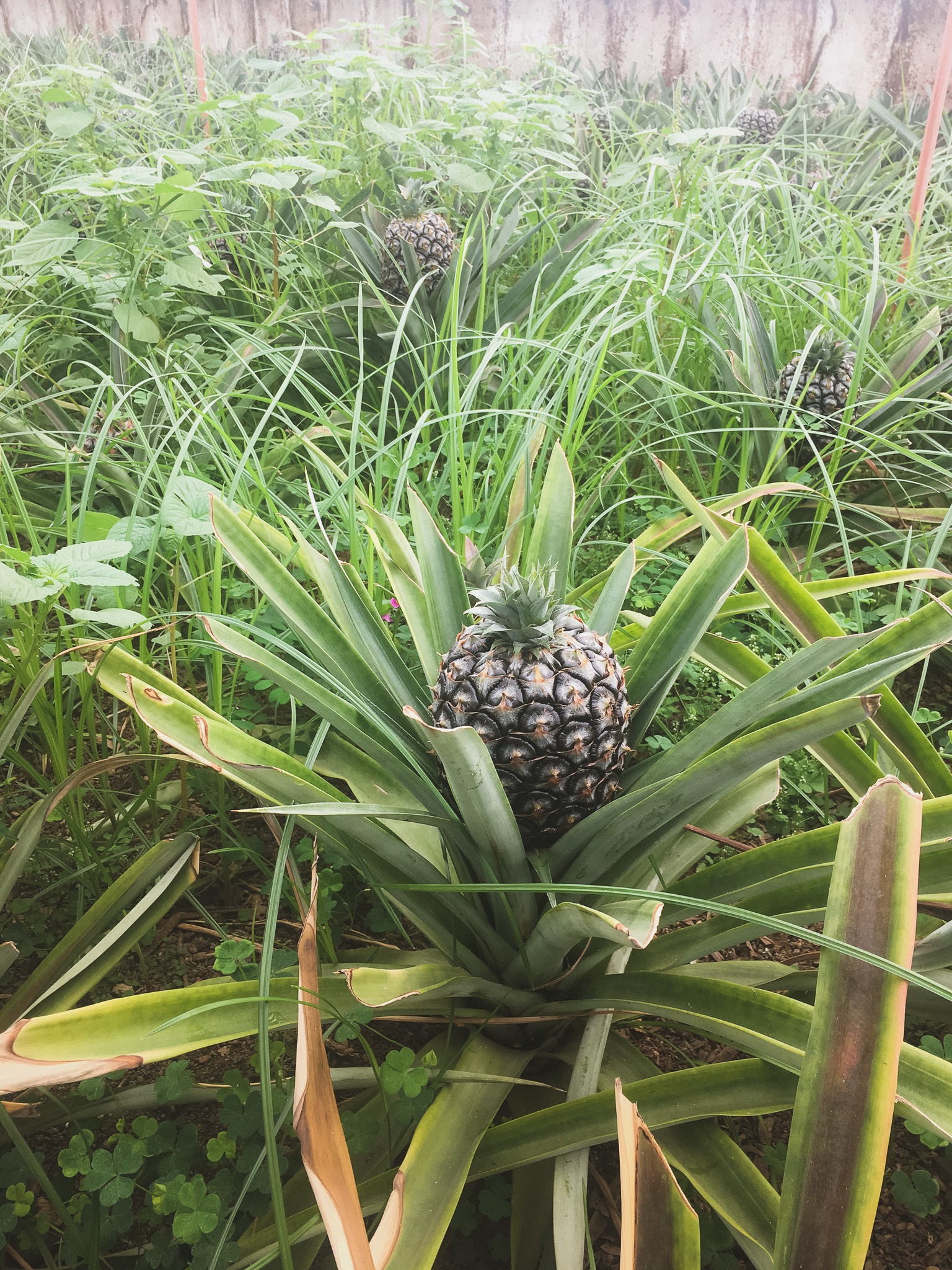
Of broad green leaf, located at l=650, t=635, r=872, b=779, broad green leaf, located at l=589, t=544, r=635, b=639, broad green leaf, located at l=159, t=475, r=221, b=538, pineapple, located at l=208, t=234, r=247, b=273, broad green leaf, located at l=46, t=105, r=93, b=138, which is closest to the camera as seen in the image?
broad green leaf, located at l=650, t=635, r=872, b=779

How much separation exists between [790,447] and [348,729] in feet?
4.09

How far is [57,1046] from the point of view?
1.94 ft

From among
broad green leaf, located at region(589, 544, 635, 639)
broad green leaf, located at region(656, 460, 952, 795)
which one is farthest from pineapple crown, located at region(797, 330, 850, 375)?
broad green leaf, located at region(589, 544, 635, 639)

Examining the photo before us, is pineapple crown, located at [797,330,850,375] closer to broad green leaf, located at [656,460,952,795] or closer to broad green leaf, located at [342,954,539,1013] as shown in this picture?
broad green leaf, located at [656,460,952,795]

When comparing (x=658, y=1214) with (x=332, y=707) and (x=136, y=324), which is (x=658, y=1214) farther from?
(x=136, y=324)

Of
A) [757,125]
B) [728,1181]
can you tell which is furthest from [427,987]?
[757,125]

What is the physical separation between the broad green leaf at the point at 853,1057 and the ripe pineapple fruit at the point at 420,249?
212 centimetres

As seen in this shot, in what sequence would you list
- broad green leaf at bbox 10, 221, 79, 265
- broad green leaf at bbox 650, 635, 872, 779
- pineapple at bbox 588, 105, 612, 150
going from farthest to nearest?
1. pineapple at bbox 588, 105, 612, 150
2. broad green leaf at bbox 10, 221, 79, 265
3. broad green leaf at bbox 650, 635, 872, 779

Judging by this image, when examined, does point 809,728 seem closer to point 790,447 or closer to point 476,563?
point 476,563

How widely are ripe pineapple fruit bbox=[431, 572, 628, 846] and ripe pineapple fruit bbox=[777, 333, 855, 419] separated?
1.34m

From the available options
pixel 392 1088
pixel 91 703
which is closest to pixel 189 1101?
pixel 392 1088

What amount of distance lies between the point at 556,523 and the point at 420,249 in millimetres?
1669

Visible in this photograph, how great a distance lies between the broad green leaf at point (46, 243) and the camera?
5.41 feet

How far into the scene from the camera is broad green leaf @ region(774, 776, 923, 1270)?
0.48 meters
